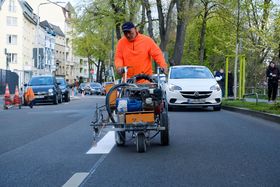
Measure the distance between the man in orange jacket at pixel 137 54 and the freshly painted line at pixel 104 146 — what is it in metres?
1.21

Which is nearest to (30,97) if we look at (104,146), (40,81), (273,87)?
(40,81)

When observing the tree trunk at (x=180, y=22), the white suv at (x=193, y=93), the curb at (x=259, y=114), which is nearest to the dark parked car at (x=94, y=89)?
the tree trunk at (x=180, y=22)

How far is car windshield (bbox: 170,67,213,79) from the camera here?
19594 millimetres

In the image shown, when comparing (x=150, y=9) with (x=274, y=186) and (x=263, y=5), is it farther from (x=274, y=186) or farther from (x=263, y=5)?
(x=274, y=186)

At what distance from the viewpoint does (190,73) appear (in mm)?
19797

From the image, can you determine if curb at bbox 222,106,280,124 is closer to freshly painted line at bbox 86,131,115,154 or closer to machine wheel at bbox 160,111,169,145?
freshly painted line at bbox 86,131,115,154

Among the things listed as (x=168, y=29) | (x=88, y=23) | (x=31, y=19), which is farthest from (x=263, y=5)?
(x=31, y=19)

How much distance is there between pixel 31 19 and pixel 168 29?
206ft

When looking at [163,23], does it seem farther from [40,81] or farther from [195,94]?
[195,94]

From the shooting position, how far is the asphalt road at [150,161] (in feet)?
18.5

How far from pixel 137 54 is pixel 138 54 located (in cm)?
2

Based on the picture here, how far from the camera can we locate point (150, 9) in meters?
35.8

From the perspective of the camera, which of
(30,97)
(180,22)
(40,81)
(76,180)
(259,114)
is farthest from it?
(180,22)

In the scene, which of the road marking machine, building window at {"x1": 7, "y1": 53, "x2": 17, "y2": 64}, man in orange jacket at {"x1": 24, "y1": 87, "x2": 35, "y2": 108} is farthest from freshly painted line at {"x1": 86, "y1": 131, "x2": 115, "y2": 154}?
building window at {"x1": 7, "y1": 53, "x2": 17, "y2": 64}
